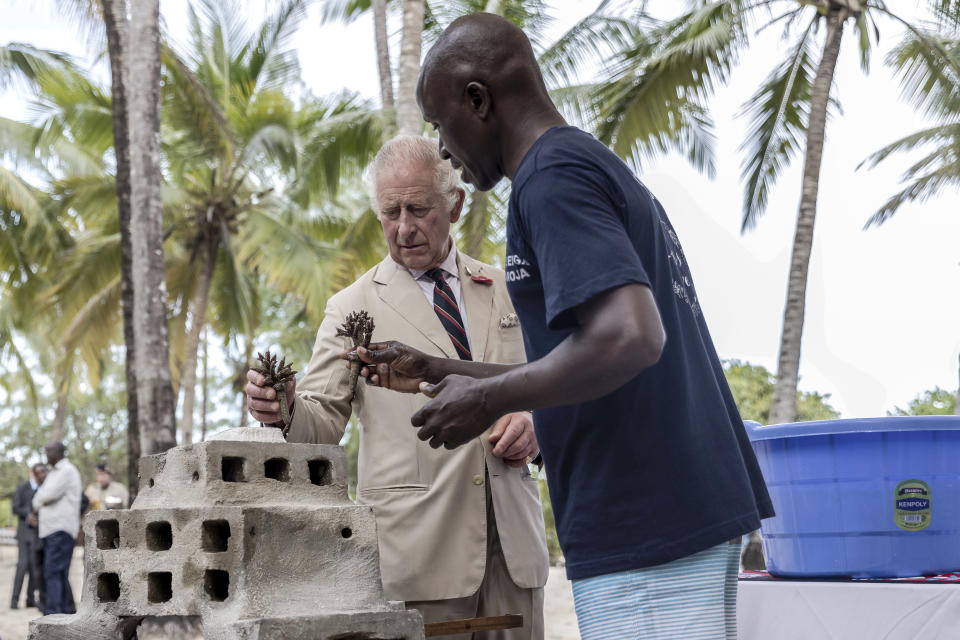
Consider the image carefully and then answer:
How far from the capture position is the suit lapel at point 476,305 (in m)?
3.20

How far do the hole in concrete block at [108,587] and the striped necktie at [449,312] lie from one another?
1.20m

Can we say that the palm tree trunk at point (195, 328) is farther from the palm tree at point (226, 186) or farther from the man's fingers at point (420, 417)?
the man's fingers at point (420, 417)

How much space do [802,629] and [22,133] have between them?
19.7 metres

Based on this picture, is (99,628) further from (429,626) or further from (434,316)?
(434,316)

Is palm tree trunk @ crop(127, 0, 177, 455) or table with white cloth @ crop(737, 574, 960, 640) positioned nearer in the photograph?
table with white cloth @ crop(737, 574, 960, 640)

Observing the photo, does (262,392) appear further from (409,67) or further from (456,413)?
(409,67)

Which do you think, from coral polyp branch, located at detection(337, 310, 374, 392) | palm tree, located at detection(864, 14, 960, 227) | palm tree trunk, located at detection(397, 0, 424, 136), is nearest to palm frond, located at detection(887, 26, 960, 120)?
palm tree, located at detection(864, 14, 960, 227)

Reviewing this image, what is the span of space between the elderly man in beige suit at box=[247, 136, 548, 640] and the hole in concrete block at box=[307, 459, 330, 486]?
0.16m

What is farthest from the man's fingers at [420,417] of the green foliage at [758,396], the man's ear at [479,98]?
the green foliage at [758,396]

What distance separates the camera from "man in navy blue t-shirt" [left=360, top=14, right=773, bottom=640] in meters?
1.59

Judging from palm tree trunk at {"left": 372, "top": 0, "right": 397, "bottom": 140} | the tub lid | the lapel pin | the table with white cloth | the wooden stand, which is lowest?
the table with white cloth

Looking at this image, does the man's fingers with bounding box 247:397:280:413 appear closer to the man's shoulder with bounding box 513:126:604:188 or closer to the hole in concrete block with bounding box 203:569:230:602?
the hole in concrete block with bounding box 203:569:230:602

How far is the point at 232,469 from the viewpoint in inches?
99.0

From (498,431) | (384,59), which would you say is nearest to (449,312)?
(498,431)
